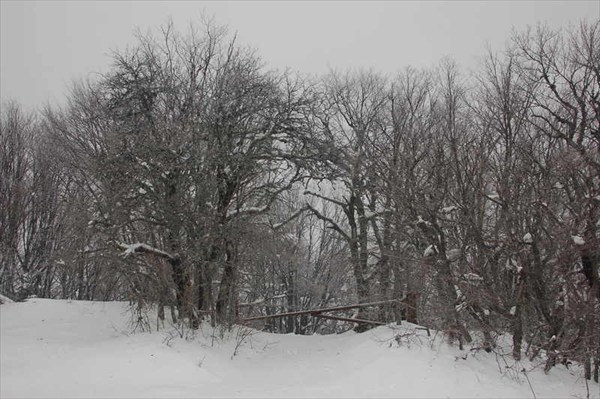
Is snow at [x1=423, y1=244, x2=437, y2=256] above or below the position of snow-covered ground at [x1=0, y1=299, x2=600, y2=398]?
above

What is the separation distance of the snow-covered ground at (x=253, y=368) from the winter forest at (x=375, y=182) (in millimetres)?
657

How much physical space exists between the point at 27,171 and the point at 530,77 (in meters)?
21.8

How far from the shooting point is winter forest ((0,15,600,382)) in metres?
8.88

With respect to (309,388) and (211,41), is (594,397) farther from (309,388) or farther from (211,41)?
(211,41)

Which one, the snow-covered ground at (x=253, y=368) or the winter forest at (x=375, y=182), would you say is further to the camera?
the winter forest at (x=375, y=182)

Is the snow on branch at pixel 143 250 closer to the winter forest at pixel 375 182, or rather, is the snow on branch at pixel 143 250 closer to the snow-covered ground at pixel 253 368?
the winter forest at pixel 375 182

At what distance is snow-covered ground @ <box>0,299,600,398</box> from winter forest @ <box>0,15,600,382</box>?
66 cm

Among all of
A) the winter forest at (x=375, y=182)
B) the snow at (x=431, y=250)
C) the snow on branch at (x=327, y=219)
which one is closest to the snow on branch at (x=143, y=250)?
the winter forest at (x=375, y=182)

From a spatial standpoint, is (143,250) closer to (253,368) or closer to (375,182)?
(253,368)

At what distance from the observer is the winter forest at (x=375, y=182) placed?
888cm

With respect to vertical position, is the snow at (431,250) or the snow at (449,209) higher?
the snow at (449,209)

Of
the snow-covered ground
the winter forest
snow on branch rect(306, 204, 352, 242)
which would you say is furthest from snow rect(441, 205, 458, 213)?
snow on branch rect(306, 204, 352, 242)

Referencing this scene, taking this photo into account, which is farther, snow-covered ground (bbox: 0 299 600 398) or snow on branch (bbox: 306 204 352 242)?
snow on branch (bbox: 306 204 352 242)

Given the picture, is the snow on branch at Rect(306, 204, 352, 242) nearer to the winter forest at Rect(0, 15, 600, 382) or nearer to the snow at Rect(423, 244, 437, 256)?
the winter forest at Rect(0, 15, 600, 382)
